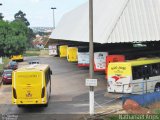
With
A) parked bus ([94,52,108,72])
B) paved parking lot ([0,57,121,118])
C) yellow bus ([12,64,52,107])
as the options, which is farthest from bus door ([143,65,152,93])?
parked bus ([94,52,108,72])

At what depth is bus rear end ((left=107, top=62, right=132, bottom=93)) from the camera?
3059 centimetres

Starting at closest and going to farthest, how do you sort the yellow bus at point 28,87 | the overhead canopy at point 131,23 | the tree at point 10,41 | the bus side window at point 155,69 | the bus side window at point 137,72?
the yellow bus at point 28,87
the bus side window at point 137,72
the bus side window at point 155,69
the overhead canopy at point 131,23
the tree at point 10,41

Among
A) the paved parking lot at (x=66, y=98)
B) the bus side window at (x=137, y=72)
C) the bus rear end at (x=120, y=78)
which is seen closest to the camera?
the paved parking lot at (x=66, y=98)

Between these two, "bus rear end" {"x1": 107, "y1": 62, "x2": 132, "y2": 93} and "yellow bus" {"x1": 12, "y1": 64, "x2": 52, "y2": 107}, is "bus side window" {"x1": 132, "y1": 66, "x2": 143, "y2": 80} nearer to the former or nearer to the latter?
"bus rear end" {"x1": 107, "y1": 62, "x2": 132, "y2": 93}

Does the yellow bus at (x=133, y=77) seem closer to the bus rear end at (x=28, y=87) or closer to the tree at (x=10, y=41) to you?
the bus rear end at (x=28, y=87)

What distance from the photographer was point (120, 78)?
30938mm

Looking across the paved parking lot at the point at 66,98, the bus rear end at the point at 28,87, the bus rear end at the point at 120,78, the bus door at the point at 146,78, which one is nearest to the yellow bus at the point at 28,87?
the bus rear end at the point at 28,87

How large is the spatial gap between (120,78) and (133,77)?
905mm

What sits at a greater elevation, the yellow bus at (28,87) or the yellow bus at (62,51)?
the yellow bus at (62,51)

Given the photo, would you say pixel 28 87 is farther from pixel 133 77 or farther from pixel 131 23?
pixel 131 23

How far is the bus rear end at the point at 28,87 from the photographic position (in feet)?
88.7

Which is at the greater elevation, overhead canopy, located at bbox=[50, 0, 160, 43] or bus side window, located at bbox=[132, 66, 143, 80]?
overhead canopy, located at bbox=[50, 0, 160, 43]

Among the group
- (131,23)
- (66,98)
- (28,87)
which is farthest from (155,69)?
(28,87)

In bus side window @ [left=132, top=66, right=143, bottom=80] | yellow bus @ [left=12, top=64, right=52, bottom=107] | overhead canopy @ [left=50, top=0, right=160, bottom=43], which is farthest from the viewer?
overhead canopy @ [left=50, top=0, right=160, bottom=43]
